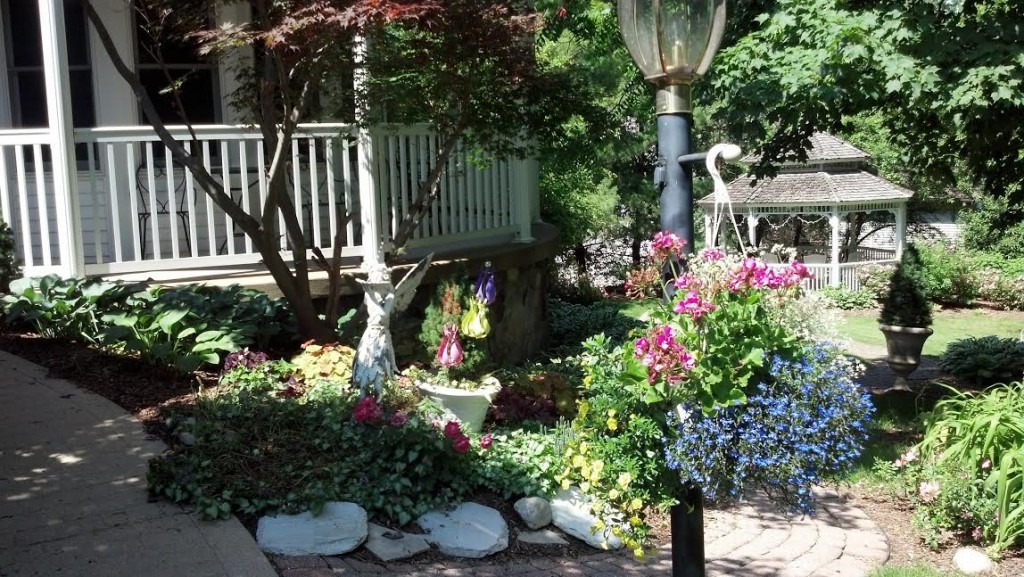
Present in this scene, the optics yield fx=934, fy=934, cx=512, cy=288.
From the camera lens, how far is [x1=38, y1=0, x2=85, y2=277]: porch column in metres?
6.55

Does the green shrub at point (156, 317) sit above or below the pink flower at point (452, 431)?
above

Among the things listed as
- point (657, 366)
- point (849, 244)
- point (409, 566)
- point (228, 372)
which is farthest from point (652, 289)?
point (849, 244)

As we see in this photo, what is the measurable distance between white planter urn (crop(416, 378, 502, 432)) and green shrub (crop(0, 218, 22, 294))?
3276 millimetres

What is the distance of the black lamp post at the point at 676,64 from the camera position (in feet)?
10.3

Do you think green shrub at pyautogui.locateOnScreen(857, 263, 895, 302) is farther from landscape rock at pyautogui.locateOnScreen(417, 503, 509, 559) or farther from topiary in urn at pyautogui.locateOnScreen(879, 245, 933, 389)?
landscape rock at pyautogui.locateOnScreen(417, 503, 509, 559)

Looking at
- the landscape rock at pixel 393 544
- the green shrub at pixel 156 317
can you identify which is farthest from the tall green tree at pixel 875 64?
the landscape rock at pixel 393 544

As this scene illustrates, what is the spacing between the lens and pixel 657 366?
111 inches

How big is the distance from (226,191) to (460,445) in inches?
128

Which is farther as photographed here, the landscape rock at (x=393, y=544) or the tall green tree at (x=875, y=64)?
the tall green tree at (x=875, y=64)

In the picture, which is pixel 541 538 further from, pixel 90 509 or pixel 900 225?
pixel 900 225

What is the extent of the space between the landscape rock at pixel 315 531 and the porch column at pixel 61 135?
3419 mm

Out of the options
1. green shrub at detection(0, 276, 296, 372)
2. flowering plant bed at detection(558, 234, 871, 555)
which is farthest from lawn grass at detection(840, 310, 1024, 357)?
flowering plant bed at detection(558, 234, 871, 555)

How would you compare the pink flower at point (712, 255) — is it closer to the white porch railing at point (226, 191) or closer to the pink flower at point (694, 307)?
the pink flower at point (694, 307)

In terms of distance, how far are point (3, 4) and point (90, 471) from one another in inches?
228
